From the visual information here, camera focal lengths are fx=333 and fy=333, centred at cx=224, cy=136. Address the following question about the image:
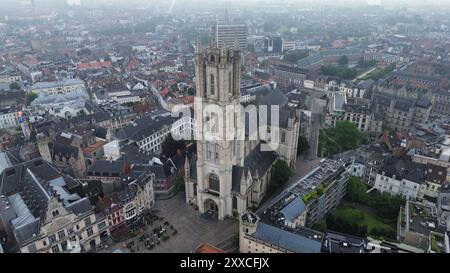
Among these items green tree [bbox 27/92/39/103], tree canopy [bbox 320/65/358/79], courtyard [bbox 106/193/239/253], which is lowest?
courtyard [bbox 106/193/239/253]

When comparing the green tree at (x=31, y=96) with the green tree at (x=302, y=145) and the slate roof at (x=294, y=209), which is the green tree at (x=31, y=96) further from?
the slate roof at (x=294, y=209)

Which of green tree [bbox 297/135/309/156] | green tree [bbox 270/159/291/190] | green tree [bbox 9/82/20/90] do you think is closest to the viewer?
green tree [bbox 270/159/291/190]

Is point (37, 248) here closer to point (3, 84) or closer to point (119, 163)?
point (119, 163)

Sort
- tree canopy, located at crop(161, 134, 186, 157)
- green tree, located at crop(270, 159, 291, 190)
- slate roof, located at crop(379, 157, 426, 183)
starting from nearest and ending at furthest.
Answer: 1. slate roof, located at crop(379, 157, 426, 183)
2. green tree, located at crop(270, 159, 291, 190)
3. tree canopy, located at crop(161, 134, 186, 157)

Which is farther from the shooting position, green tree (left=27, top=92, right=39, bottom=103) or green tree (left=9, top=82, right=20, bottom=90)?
green tree (left=9, top=82, right=20, bottom=90)

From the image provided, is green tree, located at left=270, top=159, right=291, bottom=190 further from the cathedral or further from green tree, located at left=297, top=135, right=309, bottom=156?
green tree, located at left=297, top=135, right=309, bottom=156

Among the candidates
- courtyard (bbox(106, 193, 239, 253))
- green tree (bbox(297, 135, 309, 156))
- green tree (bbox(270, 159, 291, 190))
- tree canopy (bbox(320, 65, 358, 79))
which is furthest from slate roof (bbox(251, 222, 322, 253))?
tree canopy (bbox(320, 65, 358, 79))
